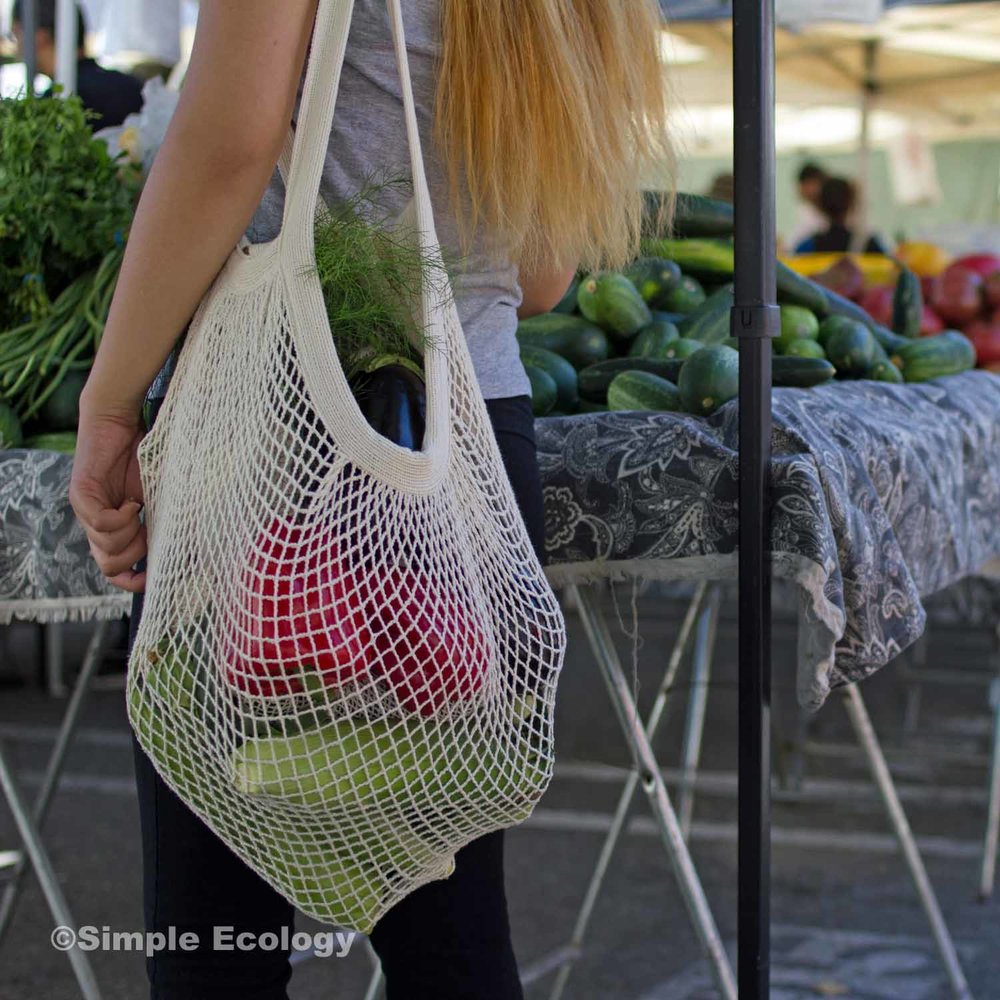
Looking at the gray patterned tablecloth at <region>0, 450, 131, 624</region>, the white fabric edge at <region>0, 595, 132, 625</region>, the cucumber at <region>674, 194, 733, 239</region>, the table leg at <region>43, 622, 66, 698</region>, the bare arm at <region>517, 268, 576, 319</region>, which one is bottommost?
the table leg at <region>43, 622, 66, 698</region>

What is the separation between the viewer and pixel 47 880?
1.84m

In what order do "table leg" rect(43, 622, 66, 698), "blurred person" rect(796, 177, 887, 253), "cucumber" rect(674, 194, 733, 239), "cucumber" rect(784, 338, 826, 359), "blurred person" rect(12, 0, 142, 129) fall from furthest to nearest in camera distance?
"blurred person" rect(796, 177, 887, 253) < "table leg" rect(43, 622, 66, 698) < "blurred person" rect(12, 0, 142, 129) < "cucumber" rect(674, 194, 733, 239) < "cucumber" rect(784, 338, 826, 359)

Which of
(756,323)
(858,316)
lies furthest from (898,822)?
(756,323)

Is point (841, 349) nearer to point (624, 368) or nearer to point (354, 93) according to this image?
point (624, 368)

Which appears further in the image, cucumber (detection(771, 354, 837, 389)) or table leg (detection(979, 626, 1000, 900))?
table leg (detection(979, 626, 1000, 900))

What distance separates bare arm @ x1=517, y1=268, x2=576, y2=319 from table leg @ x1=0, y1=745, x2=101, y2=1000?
93 centimetres

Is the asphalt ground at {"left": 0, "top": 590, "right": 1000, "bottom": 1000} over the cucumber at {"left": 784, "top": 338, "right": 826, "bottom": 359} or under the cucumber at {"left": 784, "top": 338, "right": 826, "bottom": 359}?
under

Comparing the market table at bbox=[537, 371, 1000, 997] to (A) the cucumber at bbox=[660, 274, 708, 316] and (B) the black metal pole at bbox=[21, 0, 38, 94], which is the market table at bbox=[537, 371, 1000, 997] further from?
(B) the black metal pole at bbox=[21, 0, 38, 94]

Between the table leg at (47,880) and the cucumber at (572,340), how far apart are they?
995 mm

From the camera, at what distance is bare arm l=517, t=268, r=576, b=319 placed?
142 cm

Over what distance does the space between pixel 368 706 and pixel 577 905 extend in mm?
2096

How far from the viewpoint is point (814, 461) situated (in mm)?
1454

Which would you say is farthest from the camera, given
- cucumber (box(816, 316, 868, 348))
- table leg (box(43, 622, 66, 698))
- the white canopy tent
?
the white canopy tent

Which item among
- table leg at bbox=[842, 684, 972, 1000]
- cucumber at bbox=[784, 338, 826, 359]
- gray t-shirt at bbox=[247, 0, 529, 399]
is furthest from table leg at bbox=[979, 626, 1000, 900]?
gray t-shirt at bbox=[247, 0, 529, 399]
